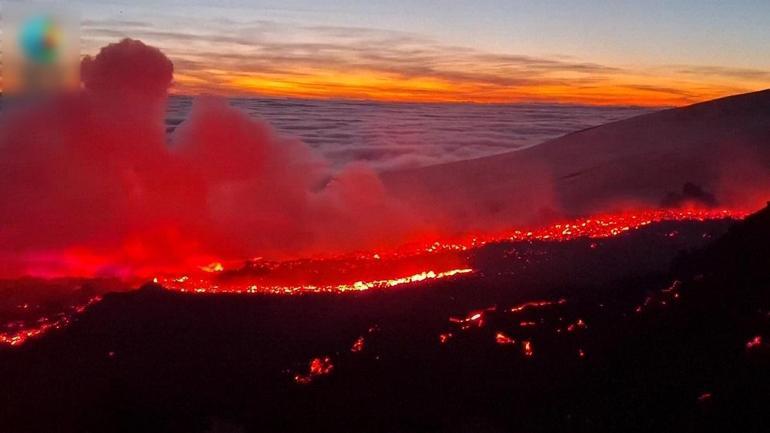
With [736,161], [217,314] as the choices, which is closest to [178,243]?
[217,314]

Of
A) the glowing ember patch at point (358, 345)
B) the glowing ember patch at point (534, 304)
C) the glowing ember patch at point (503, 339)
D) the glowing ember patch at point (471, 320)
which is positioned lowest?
the glowing ember patch at point (358, 345)

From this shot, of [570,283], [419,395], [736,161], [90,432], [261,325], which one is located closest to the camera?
[90,432]

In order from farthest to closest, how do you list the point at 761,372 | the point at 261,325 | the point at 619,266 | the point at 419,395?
the point at 619,266 < the point at 261,325 < the point at 419,395 < the point at 761,372

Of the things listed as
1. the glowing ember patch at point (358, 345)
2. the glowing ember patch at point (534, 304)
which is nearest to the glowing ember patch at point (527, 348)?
the glowing ember patch at point (534, 304)

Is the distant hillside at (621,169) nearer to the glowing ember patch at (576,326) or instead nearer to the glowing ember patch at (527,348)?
the glowing ember patch at (576,326)

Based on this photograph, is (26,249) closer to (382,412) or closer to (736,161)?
(382,412)

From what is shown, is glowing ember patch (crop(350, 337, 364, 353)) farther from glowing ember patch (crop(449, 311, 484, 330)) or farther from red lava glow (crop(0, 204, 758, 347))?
glowing ember patch (crop(449, 311, 484, 330))
